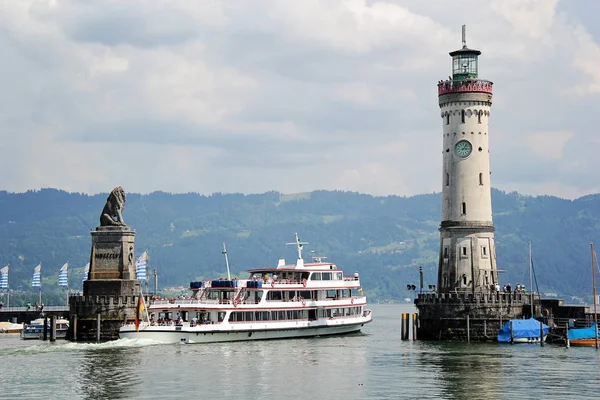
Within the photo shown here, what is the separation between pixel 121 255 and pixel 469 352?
38.6m

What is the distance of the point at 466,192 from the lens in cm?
10306

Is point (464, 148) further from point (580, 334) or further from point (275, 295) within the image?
point (275, 295)

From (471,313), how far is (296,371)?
79.5ft

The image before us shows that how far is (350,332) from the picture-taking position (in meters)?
124

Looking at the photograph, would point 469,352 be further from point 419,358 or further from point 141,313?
point 141,313

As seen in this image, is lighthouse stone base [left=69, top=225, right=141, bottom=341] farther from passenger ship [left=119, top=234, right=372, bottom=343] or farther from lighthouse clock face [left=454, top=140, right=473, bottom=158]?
lighthouse clock face [left=454, top=140, right=473, bottom=158]

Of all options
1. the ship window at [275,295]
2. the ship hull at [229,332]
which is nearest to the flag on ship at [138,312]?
the ship hull at [229,332]

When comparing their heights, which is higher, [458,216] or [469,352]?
[458,216]

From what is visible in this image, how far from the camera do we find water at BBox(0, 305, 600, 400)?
67750mm

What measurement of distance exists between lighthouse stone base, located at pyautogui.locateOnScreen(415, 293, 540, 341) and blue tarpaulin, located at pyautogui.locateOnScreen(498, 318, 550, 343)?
69cm

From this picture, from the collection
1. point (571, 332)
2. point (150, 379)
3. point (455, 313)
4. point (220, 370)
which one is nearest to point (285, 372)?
point (220, 370)

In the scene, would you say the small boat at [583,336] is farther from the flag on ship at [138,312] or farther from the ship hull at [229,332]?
the flag on ship at [138,312]

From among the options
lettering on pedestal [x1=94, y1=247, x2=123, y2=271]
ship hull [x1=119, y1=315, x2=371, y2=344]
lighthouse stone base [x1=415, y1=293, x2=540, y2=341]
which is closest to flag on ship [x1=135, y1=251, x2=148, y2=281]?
lettering on pedestal [x1=94, y1=247, x2=123, y2=271]

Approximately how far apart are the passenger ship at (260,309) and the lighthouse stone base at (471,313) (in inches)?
699
